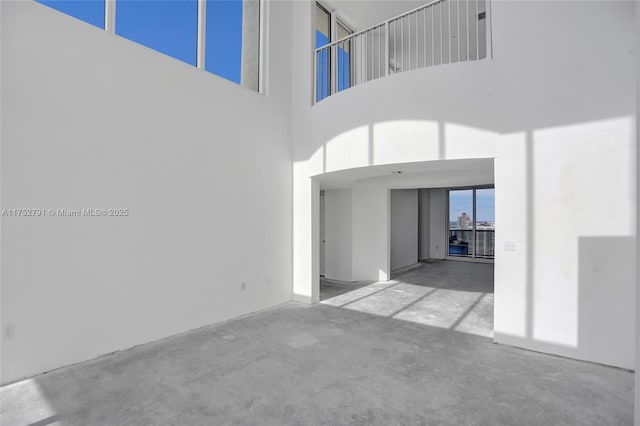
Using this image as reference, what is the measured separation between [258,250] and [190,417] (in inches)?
117

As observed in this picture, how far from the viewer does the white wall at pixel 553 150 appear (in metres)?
3.15

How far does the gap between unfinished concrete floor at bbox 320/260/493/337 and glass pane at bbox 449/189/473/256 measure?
264cm

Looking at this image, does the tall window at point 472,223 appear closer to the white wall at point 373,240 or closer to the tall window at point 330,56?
the white wall at point 373,240

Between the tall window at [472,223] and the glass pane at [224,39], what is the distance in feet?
29.6

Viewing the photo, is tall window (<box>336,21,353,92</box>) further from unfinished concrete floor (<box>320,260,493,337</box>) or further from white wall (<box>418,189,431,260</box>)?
white wall (<box>418,189,431,260</box>)

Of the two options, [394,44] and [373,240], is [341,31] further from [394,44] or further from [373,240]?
[373,240]

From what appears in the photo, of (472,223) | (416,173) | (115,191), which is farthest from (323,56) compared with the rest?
(472,223)

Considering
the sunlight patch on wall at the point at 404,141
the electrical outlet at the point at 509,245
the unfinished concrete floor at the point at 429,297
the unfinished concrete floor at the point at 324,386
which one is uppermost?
the sunlight patch on wall at the point at 404,141

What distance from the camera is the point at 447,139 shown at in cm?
388

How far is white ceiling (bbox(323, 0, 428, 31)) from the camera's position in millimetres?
6449

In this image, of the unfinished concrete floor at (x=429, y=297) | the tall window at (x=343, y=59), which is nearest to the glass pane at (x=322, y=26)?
the tall window at (x=343, y=59)

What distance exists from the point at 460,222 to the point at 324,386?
33.7 feet

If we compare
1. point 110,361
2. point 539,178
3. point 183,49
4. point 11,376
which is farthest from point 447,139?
point 11,376

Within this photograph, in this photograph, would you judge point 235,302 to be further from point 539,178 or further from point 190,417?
point 539,178
